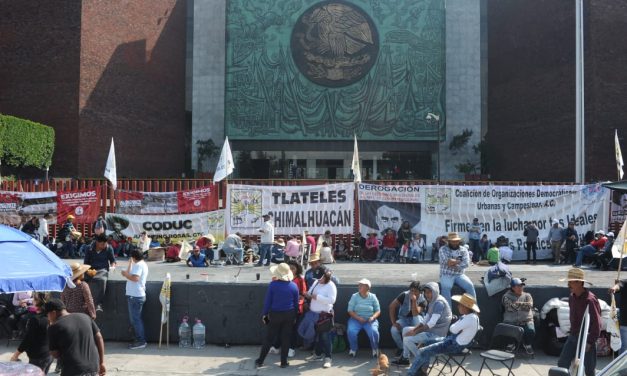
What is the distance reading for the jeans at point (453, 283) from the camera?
30.4ft

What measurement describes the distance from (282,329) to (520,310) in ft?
12.1

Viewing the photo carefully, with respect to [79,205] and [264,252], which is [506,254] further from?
[79,205]

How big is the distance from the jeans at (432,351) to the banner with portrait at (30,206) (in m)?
15.7

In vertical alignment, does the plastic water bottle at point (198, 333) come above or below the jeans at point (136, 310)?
below

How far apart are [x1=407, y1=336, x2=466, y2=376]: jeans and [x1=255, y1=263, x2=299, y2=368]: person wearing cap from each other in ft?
6.31

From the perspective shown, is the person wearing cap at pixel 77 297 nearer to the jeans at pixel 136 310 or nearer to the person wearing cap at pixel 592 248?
the jeans at pixel 136 310

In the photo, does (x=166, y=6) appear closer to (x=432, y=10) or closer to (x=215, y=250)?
(x=432, y=10)

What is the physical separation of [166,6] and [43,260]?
1661 inches

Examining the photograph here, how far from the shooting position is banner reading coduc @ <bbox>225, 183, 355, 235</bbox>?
1844 cm

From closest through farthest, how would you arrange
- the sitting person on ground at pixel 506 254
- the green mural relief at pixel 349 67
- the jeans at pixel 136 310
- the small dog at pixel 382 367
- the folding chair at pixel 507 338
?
1. the small dog at pixel 382 367
2. the folding chair at pixel 507 338
3. the jeans at pixel 136 310
4. the sitting person on ground at pixel 506 254
5. the green mural relief at pixel 349 67

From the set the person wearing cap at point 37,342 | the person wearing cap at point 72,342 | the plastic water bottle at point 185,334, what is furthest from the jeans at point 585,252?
the person wearing cap at point 37,342

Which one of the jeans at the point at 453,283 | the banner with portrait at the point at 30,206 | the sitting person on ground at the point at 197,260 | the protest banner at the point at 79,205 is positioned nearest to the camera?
the jeans at the point at 453,283

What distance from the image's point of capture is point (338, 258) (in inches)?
738

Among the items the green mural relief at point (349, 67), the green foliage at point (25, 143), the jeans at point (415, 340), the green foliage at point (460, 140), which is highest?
the green mural relief at point (349, 67)
